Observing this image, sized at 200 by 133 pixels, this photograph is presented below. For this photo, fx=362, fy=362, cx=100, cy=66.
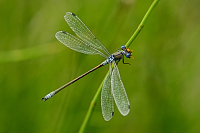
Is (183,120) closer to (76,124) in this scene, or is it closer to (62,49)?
(76,124)

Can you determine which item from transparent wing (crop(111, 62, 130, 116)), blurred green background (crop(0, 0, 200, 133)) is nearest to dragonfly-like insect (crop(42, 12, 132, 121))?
transparent wing (crop(111, 62, 130, 116))

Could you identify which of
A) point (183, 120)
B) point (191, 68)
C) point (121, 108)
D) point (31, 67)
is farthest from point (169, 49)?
point (121, 108)

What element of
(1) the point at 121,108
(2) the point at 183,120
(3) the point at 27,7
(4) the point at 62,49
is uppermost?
(3) the point at 27,7

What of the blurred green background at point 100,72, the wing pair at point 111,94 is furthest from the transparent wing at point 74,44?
the wing pair at point 111,94

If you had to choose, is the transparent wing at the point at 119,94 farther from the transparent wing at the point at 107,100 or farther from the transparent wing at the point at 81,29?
the transparent wing at the point at 81,29

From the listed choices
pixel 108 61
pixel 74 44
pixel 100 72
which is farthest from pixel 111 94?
pixel 100 72

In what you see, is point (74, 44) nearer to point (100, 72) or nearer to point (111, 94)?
point (111, 94)

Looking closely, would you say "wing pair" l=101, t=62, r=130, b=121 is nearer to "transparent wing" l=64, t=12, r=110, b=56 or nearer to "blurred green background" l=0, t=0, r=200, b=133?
"transparent wing" l=64, t=12, r=110, b=56
